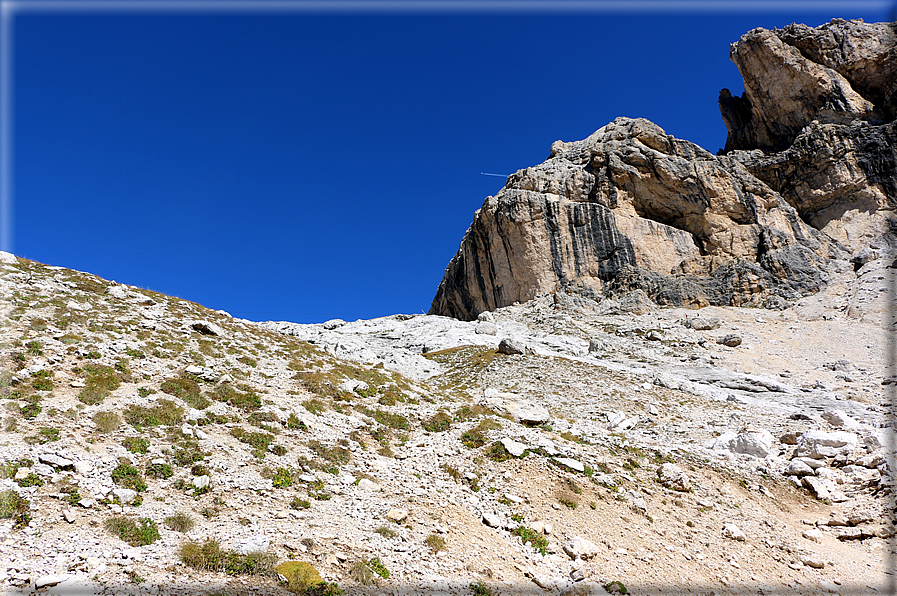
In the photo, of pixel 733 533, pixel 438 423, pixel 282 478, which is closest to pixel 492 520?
pixel 282 478

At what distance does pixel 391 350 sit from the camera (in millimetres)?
39000

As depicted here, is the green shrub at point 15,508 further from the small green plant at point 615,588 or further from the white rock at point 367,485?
the small green plant at point 615,588

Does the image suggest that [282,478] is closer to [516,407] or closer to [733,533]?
[733,533]

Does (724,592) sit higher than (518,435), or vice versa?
(518,435)

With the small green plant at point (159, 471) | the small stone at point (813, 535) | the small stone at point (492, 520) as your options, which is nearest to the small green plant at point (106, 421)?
the small green plant at point (159, 471)

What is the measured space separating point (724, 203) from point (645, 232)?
558 inches

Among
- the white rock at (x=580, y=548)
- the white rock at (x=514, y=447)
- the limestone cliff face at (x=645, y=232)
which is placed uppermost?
the limestone cliff face at (x=645, y=232)

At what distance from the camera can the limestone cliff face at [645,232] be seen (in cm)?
6072

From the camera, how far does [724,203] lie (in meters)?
68.0

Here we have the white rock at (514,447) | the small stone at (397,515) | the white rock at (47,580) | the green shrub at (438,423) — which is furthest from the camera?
the green shrub at (438,423)

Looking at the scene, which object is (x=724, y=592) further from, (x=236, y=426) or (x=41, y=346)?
(x=41, y=346)

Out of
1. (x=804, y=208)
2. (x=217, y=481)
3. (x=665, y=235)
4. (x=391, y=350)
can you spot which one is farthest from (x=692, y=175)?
(x=217, y=481)

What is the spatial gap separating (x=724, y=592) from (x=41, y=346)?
22.3 m

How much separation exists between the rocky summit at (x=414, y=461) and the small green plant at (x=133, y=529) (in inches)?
1.4
